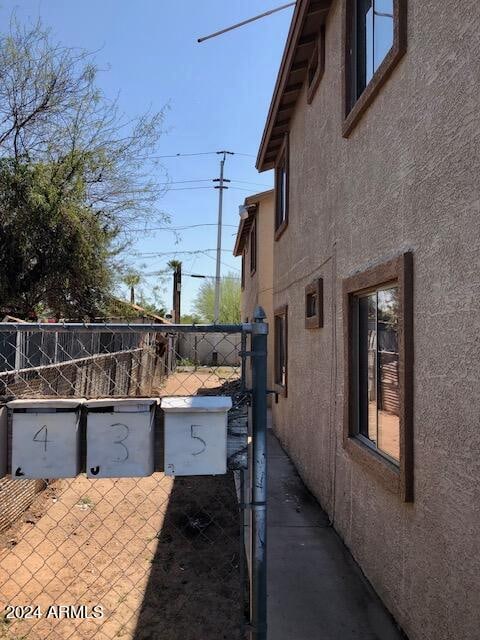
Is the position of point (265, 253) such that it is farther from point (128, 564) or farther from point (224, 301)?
point (224, 301)

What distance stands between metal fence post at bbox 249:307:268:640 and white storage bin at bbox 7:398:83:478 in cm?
71

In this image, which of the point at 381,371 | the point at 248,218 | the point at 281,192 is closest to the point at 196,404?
the point at 381,371

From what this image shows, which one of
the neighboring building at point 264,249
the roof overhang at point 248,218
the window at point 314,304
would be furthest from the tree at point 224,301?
the window at point 314,304

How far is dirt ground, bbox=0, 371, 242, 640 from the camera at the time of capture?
3.44 m

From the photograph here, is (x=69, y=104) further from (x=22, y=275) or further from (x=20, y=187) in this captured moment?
(x=22, y=275)

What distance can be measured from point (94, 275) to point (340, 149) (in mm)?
7943

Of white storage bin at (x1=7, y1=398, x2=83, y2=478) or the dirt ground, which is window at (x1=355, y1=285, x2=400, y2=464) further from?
white storage bin at (x1=7, y1=398, x2=83, y2=478)

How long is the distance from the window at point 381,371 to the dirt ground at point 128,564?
125cm

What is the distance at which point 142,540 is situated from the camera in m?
4.88

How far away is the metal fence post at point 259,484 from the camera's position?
1.98m

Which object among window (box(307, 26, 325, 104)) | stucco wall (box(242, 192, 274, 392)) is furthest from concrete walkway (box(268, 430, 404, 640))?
stucco wall (box(242, 192, 274, 392))

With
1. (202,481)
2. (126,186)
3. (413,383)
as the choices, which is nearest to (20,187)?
(126,186)

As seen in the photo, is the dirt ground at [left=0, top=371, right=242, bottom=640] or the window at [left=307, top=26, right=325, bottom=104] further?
the window at [left=307, top=26, right=325, bottom=104]

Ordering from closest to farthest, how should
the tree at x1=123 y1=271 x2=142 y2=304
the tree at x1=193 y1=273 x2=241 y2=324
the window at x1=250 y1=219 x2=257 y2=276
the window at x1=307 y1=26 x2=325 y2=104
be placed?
1. the window at x1=307 y1=26 x2=325 y2=104
2. the tree at x1=123 y1=271 x2=142 y2=304
3. the window at x1=250 y1=219 x2=257 y2=276
4. the tree at x1=193 y1=273 x2=241 y2=324
